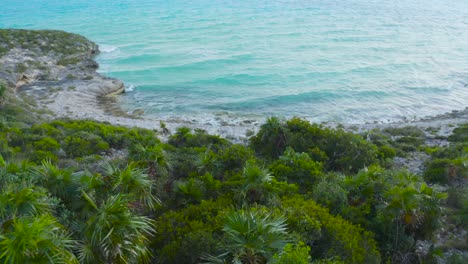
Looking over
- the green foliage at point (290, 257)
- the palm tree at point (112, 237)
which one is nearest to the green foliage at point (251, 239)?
the green foliage at point (290, 257)

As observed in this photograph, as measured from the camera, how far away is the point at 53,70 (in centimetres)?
4150

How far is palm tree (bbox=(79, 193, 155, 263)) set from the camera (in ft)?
30.8

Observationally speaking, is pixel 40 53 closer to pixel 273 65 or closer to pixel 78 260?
pixel 273 65

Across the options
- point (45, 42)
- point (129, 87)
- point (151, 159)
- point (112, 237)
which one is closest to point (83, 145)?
point (151, 159)

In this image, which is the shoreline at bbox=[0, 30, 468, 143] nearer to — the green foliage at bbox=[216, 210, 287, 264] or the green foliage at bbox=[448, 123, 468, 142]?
the green foliage at bbox=[448, 123, 468, 142]

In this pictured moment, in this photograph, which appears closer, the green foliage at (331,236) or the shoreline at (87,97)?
the green foliage at (331,236)

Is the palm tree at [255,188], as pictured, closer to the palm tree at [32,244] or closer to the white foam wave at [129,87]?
the palm tree at [32,244]

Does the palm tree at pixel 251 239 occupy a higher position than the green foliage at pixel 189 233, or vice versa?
the palm tree at pixel 251 239

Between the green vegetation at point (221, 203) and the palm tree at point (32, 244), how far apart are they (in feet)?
0.08

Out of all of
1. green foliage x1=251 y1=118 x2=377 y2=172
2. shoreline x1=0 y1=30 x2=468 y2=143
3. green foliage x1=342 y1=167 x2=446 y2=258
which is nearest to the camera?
green foliage x1=342 y1=167 x2=446 y2=258

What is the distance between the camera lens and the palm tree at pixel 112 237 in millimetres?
9398

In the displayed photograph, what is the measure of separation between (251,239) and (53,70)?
3769cm

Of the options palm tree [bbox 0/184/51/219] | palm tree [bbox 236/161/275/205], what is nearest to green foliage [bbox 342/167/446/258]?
palm tree [bbox 236/161/275/205]

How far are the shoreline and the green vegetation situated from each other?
7.32m
